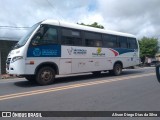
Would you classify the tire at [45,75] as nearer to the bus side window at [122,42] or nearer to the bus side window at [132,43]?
the bus side window at [122,42]

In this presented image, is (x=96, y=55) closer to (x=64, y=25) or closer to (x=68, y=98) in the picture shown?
(x=64, y=25)

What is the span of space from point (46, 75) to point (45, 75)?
0.05 m

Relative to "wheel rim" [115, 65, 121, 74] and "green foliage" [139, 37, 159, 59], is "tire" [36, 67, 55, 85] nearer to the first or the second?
"wheel rim" [115, 65, 121, 74]

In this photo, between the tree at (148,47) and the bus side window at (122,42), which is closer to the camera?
the bus side window at (122,42)

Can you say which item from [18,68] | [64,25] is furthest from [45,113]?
[64,25]

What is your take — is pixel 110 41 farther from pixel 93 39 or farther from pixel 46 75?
pixel 46 75

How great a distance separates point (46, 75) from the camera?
1141cm

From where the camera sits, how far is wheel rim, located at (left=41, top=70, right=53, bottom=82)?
11312mm

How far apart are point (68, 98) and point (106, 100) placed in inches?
48.1

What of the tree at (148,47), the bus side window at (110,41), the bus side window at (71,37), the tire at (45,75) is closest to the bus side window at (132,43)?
the bus side window at (110,41)

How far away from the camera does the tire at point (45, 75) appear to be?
36.7ft

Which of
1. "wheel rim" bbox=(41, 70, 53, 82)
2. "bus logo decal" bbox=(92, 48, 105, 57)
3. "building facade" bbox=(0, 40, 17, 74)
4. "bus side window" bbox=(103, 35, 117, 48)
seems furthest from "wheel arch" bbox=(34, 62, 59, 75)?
"building facade" bbox=(0, 40, 17, 74)

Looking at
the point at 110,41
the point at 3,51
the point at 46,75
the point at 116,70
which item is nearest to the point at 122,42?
the point at 110,41

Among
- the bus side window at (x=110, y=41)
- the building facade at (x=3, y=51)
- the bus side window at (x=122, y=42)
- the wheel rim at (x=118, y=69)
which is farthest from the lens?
the building facade at (x=3, y=51)
